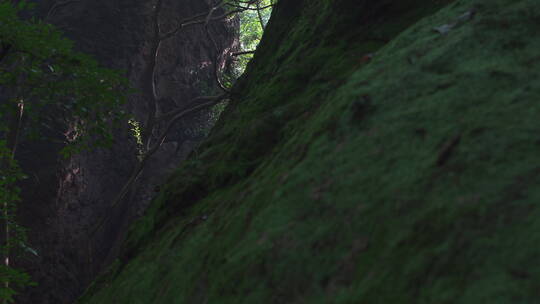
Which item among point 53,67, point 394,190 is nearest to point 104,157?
point 53,67

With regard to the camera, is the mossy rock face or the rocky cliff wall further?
the rocky cliff wall

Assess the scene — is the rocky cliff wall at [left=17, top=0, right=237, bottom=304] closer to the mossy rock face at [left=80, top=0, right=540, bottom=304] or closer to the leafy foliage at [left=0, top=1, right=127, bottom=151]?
the leafy foliage at [left=0, top=1, right=127, bottom=151]

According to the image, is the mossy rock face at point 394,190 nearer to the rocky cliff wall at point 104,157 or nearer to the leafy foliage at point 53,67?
the leafy foliage at point 53,67

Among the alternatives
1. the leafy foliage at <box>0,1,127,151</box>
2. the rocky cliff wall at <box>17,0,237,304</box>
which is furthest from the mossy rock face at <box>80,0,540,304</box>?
the rocky cliff wall at <box>17,0,237,304</box>

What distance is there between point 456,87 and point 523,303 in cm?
127

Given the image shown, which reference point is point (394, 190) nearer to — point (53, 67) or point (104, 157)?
point (53, 67)

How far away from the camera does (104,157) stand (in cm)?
1112

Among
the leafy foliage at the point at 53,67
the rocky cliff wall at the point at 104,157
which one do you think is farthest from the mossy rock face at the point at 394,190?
the rocky cliff wall at the point at 104,157

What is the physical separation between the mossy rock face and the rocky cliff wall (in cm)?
580

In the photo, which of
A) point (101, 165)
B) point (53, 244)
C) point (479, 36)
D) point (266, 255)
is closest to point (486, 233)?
point (266, 255)

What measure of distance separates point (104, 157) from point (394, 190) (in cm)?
1022

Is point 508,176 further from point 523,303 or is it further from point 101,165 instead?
point 101,165

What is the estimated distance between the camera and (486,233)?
4.59ft

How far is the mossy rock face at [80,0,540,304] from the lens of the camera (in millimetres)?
1426
